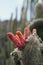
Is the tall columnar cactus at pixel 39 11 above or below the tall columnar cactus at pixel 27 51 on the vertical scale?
above

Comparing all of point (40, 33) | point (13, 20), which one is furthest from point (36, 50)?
point (13, 20)

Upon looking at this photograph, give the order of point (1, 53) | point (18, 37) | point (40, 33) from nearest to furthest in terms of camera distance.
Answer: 1. point (18, 37)
2. point (40, 33)
3. point (1, 53)

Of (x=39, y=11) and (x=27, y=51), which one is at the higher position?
(x=39, y=11)

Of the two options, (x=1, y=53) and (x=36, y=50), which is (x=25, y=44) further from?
(x=1, y=53)

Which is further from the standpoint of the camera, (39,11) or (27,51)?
(39,11)

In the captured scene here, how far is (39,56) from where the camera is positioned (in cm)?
186

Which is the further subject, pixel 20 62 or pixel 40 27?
pixel 40 27

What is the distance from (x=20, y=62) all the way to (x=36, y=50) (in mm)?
138

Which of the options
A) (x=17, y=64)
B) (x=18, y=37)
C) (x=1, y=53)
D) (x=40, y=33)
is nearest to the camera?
(x=18, y=37)

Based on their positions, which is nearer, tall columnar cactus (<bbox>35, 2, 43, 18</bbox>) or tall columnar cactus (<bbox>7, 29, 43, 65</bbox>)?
tall columnar cactus (<bbox>7, 29, 43, 65</bbox>)

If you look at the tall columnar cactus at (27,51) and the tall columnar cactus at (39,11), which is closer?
the tall columnar cactus at (27,51)

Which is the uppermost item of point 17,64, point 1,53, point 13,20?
point 17,64

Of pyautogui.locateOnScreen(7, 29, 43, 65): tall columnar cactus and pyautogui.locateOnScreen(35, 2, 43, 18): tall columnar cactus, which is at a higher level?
pyautogui.locateOnScreen(35, 2, 43, 18): tall columnar cactus

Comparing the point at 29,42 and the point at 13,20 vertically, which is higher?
the point at 29,42
